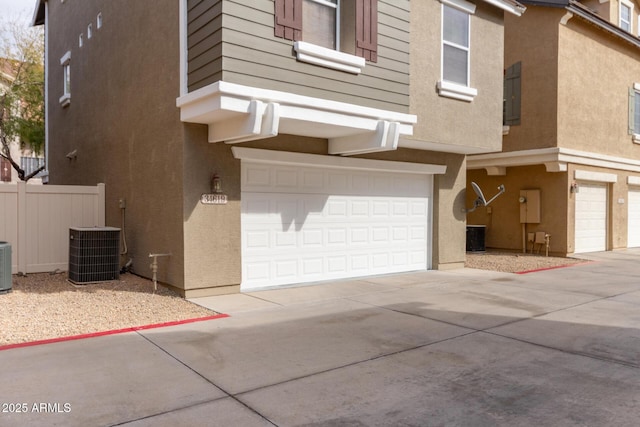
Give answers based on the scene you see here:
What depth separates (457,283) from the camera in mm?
9703

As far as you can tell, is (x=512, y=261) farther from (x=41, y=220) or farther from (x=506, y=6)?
(x=41, y=220)

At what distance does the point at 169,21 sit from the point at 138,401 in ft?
20.7

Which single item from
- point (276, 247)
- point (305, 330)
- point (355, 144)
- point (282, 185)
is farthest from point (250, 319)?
point (355, 144)

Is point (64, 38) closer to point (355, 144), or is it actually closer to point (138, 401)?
point (355, 144)

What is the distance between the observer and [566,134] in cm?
1422

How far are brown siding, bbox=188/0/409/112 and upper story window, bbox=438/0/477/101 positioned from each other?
2193mm

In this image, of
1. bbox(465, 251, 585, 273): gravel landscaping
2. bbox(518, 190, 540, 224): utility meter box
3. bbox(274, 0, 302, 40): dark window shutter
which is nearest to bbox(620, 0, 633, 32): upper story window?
bbox(518, 190, 540, 224): utility meter box

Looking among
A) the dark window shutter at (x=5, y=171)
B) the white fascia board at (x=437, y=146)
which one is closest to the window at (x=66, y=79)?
the white fascia board at (x=437, y=146)

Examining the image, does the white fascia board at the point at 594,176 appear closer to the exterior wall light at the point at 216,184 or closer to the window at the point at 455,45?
the window at the point at 455,45

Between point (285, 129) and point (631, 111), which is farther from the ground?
point (631, 111)

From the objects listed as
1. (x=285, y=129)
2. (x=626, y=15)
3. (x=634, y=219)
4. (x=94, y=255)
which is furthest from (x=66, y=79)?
(x=634, y=219)

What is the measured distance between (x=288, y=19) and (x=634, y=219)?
15668 mm

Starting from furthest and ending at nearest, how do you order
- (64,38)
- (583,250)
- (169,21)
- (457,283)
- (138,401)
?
(583,250) < (64,38) < (457,283) < (169,21) < (138,401)

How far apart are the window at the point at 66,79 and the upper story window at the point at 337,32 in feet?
26.7
